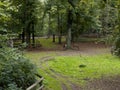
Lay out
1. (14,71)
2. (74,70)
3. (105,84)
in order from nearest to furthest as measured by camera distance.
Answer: (14,71) → (105,84) → (74,70)

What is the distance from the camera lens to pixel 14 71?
15.3 metres

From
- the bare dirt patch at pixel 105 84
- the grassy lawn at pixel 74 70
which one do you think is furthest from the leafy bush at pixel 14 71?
the bare dirt patch at pixel 105 84

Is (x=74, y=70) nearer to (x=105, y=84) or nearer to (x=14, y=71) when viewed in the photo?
(x=105, y=84)

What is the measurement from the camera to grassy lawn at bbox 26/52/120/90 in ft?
68.8

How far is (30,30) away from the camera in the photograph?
43688mm

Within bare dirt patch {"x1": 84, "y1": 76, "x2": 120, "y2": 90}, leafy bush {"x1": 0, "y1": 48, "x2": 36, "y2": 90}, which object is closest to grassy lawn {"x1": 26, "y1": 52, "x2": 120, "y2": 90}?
bare dirt patch {"x1": 84, "y1": 76, "x2": 120, "y2": 90}

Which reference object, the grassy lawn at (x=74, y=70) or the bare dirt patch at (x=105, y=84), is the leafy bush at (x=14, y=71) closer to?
the grassy lawn at (x=74, y=70)

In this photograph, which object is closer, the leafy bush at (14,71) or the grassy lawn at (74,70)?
the leafy bush at (14,71)

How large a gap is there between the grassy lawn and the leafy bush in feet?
7.02

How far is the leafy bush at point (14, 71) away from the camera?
14.2m

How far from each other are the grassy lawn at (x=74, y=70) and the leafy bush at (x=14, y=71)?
7.02ft

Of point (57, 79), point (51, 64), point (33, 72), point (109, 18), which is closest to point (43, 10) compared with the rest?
point (51, 64)

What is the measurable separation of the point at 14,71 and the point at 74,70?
36.5ft


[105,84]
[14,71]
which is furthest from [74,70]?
[14,71]
